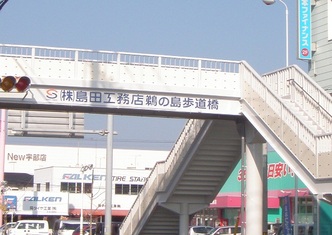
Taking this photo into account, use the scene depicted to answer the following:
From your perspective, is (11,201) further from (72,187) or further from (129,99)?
(129,99)

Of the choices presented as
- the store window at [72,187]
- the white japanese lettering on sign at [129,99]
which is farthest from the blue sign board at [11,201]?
the white japanese lettering on sign at [129,99]

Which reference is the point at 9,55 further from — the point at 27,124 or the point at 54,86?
the point at 27,124

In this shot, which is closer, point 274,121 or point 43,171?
point 274,121

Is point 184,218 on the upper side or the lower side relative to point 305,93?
lower

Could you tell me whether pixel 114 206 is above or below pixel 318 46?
below

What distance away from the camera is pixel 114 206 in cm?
7038

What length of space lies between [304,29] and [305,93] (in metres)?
8.75

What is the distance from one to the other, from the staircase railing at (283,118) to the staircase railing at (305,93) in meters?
0.03

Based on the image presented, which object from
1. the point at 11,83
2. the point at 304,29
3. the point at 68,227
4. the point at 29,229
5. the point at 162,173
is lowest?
the point at 29,229

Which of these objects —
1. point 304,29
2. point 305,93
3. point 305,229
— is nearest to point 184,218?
point 305,229

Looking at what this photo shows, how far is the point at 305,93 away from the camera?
Result: 2475cm

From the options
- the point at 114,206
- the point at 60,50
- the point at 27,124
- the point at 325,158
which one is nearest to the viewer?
the point at 325,158

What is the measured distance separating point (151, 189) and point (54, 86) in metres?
11.2

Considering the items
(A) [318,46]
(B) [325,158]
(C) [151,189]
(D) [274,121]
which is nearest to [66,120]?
(C) [151,189]
